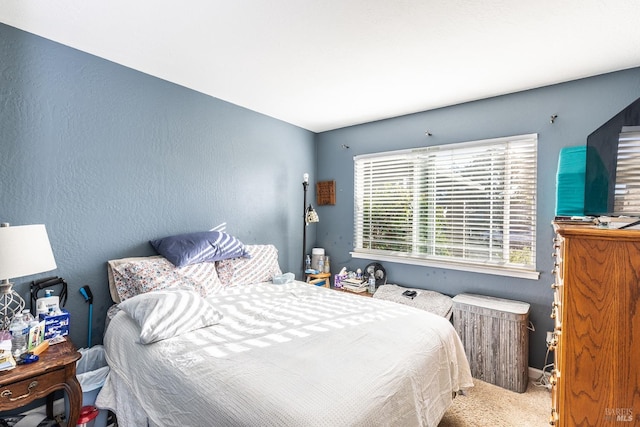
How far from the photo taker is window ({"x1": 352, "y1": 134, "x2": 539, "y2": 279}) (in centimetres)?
271

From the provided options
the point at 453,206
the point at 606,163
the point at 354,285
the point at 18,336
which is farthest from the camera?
the point at 354,285

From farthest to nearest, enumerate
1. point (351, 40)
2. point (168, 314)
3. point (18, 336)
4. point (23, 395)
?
point (351, 40) → point (168, 314) → point (18, 336) → point (23, 395)

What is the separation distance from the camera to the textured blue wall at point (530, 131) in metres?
2.38

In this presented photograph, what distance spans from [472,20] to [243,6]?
4.54 feet

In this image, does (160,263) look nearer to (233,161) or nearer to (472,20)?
(233,161)

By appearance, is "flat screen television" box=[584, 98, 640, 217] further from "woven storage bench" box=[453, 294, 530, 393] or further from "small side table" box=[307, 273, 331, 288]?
"small side table" box=[307, 273, 331, 288]

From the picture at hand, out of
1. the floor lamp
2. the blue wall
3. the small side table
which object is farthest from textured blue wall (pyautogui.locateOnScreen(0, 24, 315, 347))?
the small side table

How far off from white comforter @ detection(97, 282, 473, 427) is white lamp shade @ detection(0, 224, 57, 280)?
2.01 ft

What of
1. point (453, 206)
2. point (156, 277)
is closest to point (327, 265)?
point (453, 206)

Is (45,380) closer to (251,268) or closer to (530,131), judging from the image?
(251,268)

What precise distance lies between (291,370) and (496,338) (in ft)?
6.86

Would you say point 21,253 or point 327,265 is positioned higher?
point 21,253

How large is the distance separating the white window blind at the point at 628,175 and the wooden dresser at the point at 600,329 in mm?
342

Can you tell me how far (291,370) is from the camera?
1.31 meters
